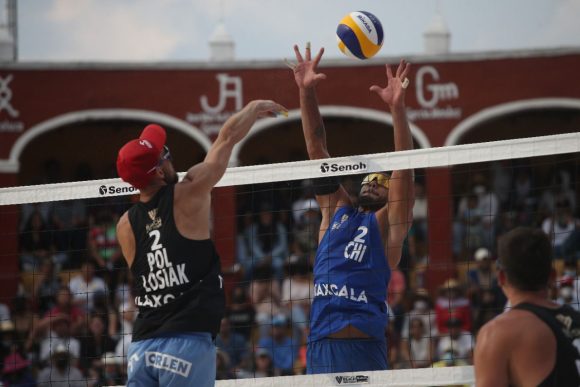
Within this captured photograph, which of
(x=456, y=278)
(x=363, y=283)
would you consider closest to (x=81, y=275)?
(x=456, y=278)

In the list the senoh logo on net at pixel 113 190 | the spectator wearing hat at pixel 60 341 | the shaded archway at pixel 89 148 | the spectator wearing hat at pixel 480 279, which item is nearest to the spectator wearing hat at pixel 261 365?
the spectator wearing hat at pixel 60 341

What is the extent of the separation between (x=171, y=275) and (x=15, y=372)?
7577 mm

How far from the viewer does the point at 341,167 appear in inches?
283

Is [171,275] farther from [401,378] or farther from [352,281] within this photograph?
[401,378]

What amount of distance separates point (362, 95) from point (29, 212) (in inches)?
250

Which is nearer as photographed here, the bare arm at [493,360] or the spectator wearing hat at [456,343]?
the bare arm at [493,360]

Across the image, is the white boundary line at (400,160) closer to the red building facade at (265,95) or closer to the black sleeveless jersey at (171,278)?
the black sleeveless jersey at (171,278)

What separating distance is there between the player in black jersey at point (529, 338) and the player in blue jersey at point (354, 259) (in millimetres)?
2638

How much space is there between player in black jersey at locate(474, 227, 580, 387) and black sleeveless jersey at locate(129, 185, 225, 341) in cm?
192

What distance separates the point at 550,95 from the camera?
1928 cm

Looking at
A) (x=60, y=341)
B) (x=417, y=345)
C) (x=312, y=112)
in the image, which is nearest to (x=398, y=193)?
(x=312, y=112)

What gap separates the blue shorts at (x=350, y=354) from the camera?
6961 mm

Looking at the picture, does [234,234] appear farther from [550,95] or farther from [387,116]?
[550,95]

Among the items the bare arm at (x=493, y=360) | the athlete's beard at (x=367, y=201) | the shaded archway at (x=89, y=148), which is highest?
the shaded archway at (x=89, y=148)
